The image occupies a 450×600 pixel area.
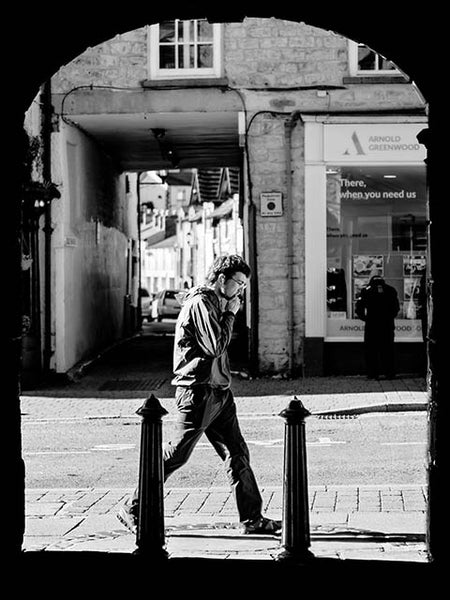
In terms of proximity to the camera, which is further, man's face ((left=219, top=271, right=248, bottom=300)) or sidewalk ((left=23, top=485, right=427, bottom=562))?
man's face ((left=219, top=271, right=248, bottom=300))

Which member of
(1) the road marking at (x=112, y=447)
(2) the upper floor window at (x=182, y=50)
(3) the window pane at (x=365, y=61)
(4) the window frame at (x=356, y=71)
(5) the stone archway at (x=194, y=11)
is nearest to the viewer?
(5) the stone archway at (x=194, y=11)

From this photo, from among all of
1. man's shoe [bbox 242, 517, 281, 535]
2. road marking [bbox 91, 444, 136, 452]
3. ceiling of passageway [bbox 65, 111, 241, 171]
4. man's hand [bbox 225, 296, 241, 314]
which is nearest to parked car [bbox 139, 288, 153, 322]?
ceiling of passageway [bbox 65, 111, 241, 171]

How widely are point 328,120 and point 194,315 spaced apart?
1087 cm

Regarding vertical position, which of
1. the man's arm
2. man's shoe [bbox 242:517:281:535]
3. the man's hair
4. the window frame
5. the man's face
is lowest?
man's shoe [bbox 242:517:281:535]

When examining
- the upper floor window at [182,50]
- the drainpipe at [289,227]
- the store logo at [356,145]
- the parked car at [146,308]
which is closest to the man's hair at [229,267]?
the drainpipe at [289,227]

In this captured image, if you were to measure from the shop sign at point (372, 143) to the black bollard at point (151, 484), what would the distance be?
1221cm

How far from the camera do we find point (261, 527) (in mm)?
7566

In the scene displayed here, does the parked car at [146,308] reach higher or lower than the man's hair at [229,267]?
lower

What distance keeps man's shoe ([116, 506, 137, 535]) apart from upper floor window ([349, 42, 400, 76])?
39.0 feet

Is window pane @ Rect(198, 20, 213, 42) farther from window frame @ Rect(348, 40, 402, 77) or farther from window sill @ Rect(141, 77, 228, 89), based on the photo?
window frame @ Rect(348, 40, 402, 77)

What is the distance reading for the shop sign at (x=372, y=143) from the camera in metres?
18.1

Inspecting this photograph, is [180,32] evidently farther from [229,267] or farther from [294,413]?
[294,413]

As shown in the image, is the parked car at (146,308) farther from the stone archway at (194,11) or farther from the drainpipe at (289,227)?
the stone archway at (194,11)

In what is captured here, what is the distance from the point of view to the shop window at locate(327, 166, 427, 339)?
1845cm
